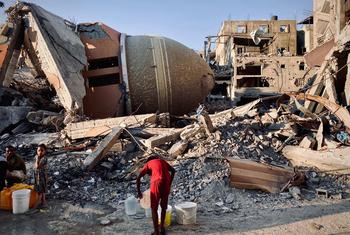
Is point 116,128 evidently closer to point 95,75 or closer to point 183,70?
point 95,75

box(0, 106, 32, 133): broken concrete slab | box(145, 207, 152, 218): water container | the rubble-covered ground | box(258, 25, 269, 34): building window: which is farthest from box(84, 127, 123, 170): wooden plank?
box(258, 25, 269, 34): building window

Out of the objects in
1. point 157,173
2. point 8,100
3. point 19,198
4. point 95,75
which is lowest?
point 19,198

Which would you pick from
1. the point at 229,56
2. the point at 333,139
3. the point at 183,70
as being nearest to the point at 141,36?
the point at 183,70

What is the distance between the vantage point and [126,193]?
6.29 meters

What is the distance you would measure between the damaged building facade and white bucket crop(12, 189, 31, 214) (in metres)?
3.95

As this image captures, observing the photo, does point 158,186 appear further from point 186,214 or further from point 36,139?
point 36,139

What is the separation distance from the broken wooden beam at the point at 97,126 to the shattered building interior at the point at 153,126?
28 millimetres

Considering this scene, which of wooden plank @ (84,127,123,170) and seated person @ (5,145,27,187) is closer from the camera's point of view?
seated person @ (5,145,27,187)

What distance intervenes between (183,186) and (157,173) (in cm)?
216

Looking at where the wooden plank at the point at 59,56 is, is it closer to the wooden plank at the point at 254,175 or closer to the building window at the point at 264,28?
the wooden plank at the point at 254,175

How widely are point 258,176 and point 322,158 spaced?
6.46 feet

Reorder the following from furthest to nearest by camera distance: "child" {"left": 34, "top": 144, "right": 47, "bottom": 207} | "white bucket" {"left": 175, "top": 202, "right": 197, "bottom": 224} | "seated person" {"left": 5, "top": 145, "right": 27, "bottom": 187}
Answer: "seated person" {"left": 5, "top": 145, "right": 27, "bottom": 187}
"child" {"left": 34, "top": 144, "right": 47, "bottom": 207}
"white bucket" {"left": 175, "top": 202, "right": 197, "bottom": 224}

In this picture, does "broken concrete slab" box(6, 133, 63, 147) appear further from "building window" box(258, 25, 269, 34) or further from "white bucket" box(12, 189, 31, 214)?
"building window" box(258, 25, 269, 34)

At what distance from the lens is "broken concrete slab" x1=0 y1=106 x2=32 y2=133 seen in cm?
966
